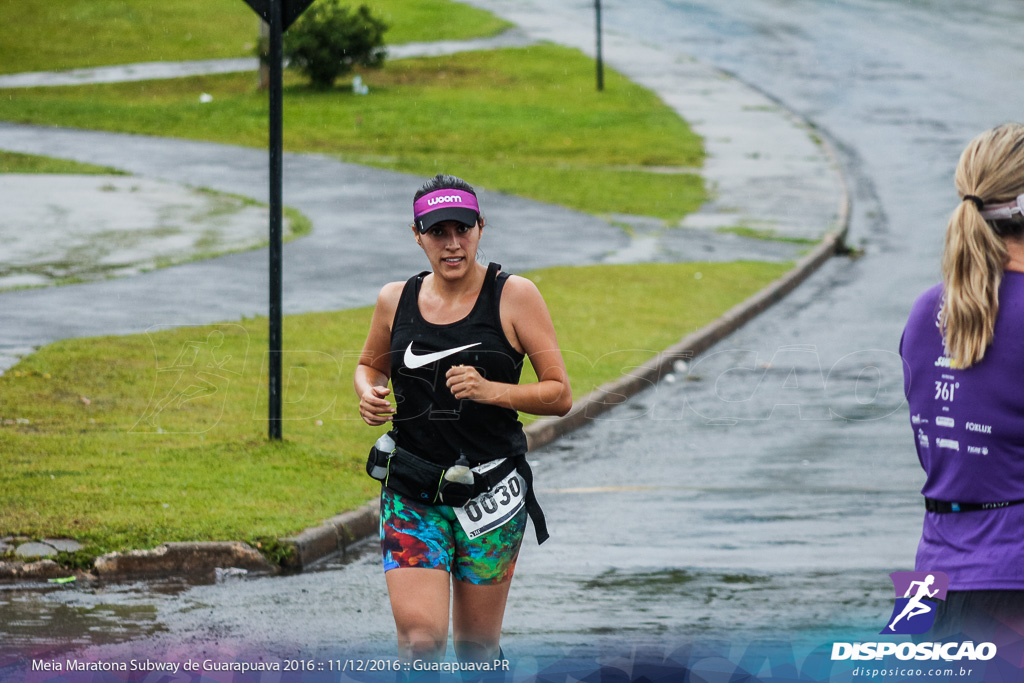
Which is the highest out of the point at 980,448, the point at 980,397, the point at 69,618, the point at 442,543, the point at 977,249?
the point at 977,249

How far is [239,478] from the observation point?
8.52 metres

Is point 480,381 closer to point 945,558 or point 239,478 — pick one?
point 945,558

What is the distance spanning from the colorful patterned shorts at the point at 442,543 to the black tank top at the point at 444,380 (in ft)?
0.58

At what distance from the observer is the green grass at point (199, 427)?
7664 millimetres

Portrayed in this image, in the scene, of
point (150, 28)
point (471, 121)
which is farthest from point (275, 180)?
point (150, 28)

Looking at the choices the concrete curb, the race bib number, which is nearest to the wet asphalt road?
the concrete curb

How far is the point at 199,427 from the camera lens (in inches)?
386

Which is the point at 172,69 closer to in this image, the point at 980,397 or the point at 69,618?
the point at 69,618

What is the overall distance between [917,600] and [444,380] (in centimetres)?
167

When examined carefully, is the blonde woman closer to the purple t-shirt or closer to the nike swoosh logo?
the purple t-shirt

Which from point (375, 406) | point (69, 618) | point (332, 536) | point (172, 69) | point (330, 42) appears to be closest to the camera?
point (375, 406)

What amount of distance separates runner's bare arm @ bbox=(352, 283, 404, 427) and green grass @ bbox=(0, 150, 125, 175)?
21972 mm

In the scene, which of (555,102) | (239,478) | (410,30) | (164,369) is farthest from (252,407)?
(410,30)

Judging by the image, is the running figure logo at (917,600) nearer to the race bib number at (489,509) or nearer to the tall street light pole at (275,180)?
the race bib number at (489,509)
